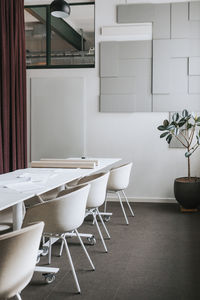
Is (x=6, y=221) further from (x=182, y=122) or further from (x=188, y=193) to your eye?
(x=182, y=122)

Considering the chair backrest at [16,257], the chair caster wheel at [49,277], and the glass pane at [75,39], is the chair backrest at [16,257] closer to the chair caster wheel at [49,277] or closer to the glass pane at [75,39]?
the chair caster wheel at [49,277]

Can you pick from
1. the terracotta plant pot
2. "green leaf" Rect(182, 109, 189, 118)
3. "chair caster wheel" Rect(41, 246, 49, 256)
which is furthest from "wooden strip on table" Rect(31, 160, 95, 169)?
"green leaf" Rect(182, 109, 189, 118)

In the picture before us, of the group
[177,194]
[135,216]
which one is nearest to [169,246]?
[135,216]

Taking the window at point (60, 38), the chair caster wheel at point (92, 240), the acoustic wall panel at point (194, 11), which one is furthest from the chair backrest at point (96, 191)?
the acoustic wall panel at point (194, 11)

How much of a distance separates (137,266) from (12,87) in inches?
149

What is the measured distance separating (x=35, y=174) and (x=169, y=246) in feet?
5.33

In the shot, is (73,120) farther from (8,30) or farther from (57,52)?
(8,30)

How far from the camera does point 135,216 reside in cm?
582

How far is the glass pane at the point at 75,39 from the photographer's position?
23.1 feet

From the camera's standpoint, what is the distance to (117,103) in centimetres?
690

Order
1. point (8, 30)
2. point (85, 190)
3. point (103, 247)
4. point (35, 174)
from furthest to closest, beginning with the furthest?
point (8, 30) → point (103, 247) → point (35, 174) → point (85, 190)

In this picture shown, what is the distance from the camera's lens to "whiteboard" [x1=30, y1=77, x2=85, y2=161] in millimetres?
7012

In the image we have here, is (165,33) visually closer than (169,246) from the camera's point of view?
No

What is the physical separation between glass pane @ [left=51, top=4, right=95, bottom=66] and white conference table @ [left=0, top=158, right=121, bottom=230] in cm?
321
